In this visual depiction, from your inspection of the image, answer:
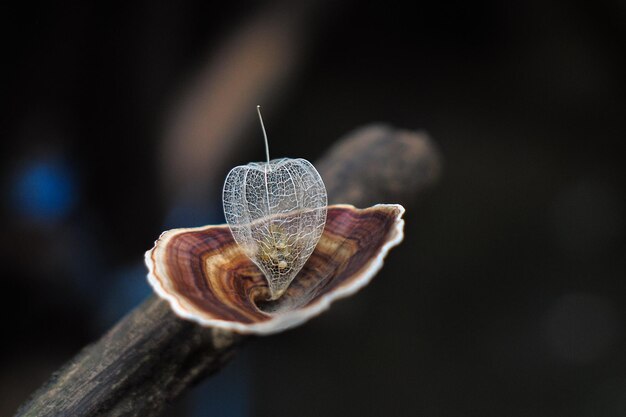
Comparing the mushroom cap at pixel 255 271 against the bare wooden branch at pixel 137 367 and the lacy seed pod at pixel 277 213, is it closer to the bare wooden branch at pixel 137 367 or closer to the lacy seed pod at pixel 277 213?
the lacy seed pod at pixel 277 213

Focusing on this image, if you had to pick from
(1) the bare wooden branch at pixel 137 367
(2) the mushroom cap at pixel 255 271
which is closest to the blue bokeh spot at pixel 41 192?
(1) the bare wooden branch at pixel 137 367

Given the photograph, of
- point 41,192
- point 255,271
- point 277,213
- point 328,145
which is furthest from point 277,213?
point 328,145

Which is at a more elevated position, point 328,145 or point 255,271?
point 255,271

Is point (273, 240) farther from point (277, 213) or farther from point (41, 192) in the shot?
point (41, 192)

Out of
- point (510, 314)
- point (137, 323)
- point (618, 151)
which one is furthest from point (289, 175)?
point (618, 151)

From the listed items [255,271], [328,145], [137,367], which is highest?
[255,271]

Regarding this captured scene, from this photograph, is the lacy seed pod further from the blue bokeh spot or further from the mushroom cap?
the blue bokeh spot

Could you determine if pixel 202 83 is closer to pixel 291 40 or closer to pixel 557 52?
pixel 291 40

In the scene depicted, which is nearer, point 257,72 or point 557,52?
point 257,72
